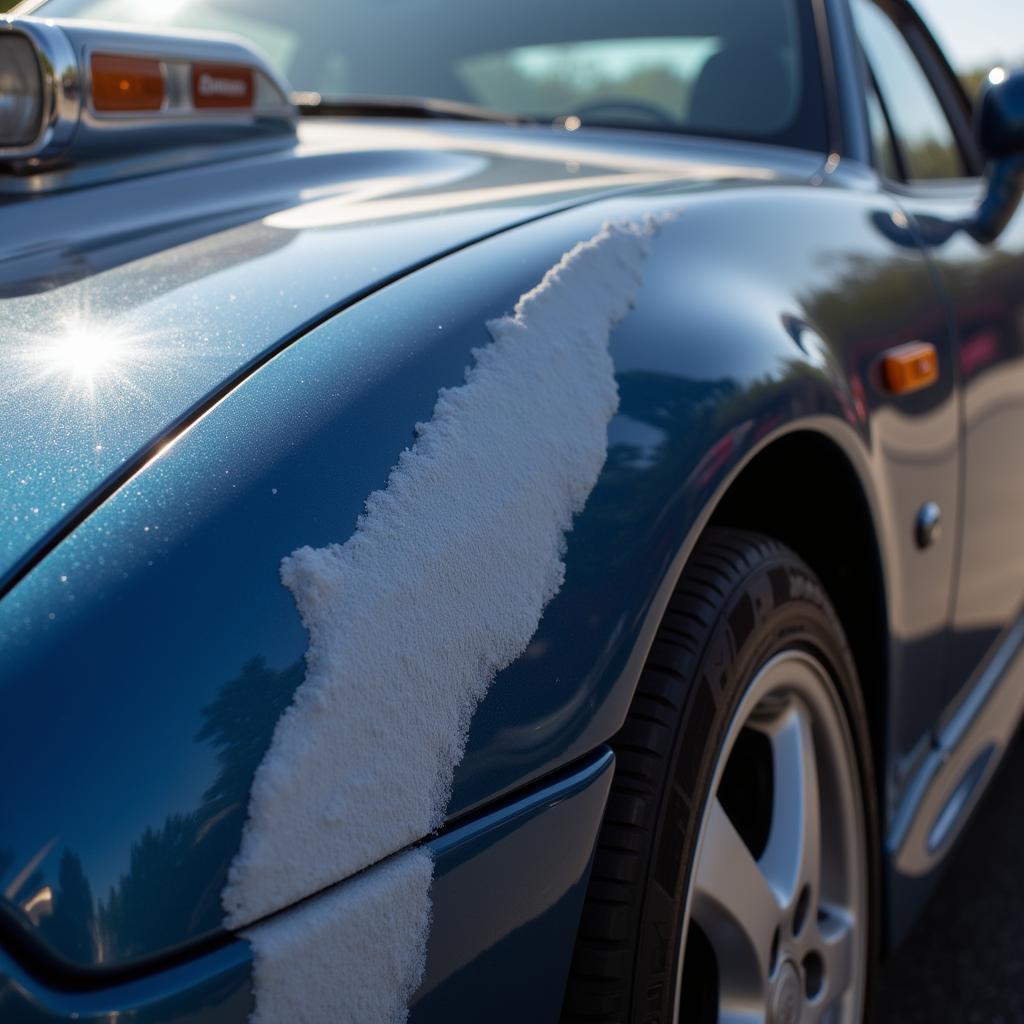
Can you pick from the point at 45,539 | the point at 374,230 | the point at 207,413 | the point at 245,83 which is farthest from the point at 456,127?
the point at 45,539

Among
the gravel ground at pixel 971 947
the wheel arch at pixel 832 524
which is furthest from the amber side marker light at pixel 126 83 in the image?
the gravel ground at pixel 971 947

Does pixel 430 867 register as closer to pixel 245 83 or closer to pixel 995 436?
pixel 245 83

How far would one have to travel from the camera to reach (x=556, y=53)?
2297mm

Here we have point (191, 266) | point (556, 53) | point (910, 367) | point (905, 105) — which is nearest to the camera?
point (191, 266)

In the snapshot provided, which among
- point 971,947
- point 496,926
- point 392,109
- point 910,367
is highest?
point 392,109

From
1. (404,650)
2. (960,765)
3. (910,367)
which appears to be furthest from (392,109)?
(404,650)

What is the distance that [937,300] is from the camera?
181 centimetres

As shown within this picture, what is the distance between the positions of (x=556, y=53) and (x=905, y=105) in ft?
2.75

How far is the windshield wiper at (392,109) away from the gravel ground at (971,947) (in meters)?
1.55

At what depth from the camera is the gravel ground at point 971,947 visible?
75.8 inches

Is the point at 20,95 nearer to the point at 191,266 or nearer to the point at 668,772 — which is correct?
the point at 191,266

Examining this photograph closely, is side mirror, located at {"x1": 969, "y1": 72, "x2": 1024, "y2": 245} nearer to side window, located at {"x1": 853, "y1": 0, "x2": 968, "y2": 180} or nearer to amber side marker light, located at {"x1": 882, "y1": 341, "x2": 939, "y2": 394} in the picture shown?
side window, located at {"x1": 853, "y1": 0, "x2": 968, "y2": 180}

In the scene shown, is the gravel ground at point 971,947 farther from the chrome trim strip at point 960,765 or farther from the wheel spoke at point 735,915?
the wheel spoke at point 735,915

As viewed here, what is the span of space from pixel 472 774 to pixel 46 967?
292 mm
